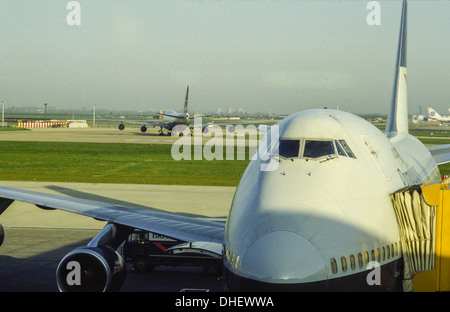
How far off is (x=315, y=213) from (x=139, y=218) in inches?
308

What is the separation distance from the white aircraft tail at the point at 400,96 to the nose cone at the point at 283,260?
1944 centimetres

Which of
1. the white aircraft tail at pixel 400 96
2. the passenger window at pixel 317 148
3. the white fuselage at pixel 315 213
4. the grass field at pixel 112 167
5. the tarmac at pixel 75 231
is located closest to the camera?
the white fuselage at pixel 315 213

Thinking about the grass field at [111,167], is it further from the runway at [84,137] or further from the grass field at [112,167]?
the runway at [84,137]

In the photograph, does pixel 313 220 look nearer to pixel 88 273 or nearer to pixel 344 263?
pixel 344 263

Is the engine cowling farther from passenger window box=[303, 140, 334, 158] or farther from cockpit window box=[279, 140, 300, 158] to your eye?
passenger window box=[303, 140, 334, 158]

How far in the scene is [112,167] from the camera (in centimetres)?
5494

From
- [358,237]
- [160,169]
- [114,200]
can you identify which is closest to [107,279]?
[358,237]

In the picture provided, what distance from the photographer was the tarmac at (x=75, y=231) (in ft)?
62.0

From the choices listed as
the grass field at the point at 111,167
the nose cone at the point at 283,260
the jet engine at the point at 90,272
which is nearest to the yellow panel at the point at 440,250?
the nose cone at the point at 283,260

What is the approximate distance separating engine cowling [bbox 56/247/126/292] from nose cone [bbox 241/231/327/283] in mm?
5558

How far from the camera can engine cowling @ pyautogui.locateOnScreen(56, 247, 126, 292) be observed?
45.7 ft

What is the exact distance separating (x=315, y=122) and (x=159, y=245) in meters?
10.6

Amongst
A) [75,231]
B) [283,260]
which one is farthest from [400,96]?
[283,260]
